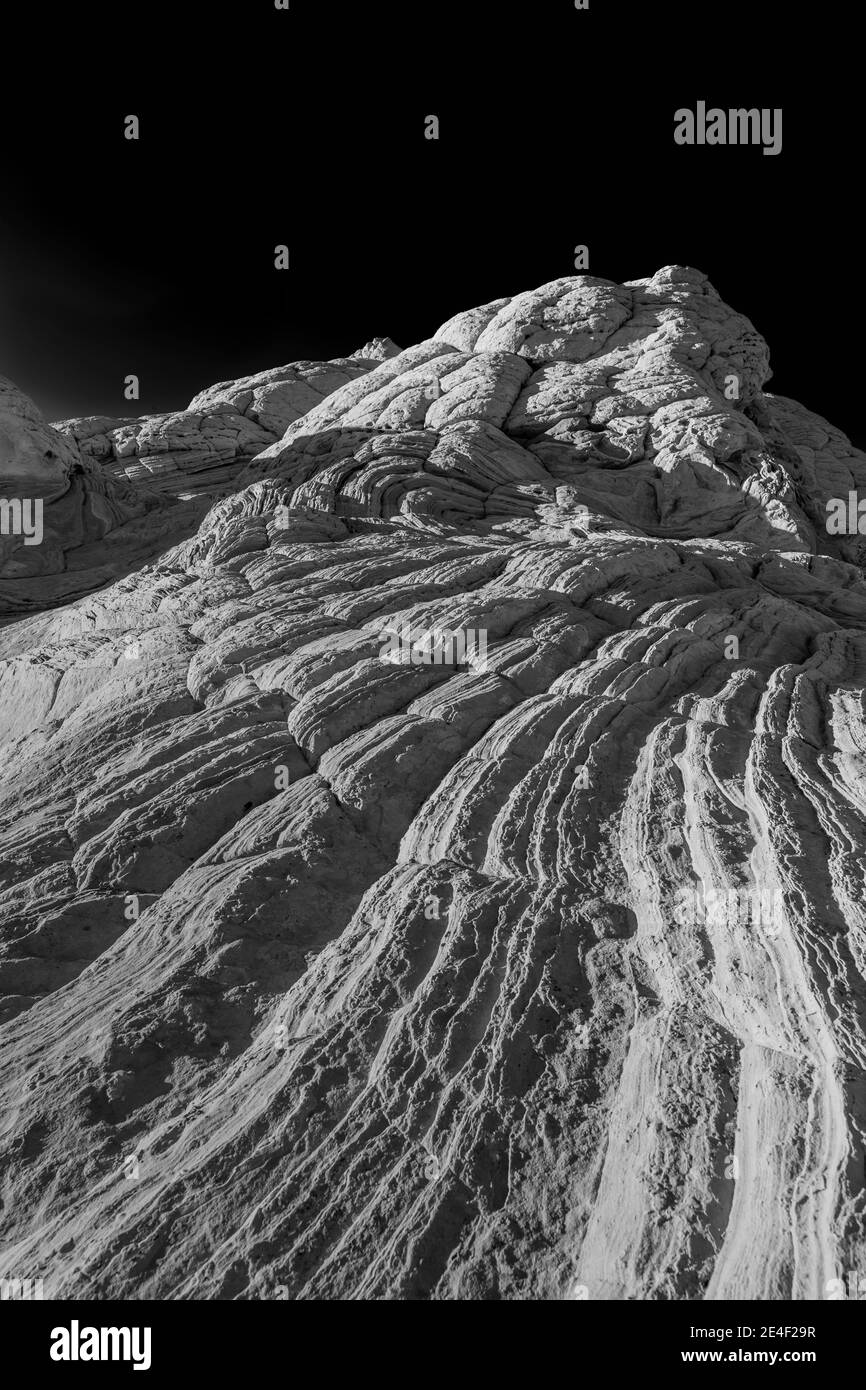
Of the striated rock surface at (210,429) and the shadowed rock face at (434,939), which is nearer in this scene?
the shadowed rock face at (434,939)

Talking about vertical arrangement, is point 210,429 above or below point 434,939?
above

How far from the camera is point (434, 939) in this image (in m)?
7.42

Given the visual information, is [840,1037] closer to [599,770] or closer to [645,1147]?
[645,1147]

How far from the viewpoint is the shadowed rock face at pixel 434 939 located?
498cm

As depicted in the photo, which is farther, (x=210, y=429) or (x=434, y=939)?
(x=210, y=429)

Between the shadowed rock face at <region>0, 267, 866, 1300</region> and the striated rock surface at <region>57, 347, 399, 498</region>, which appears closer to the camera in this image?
the shadowed rock face at <region>0, 267, 866, 1300</region>

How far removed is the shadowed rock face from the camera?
4.98m

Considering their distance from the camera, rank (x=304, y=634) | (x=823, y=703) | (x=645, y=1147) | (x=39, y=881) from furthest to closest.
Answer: (x=304, y=634) → (x=823, y=703) → (x=39, y=881) → (x=645, y=1147)

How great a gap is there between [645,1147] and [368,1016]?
262 cm

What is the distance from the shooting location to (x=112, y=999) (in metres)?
6.86

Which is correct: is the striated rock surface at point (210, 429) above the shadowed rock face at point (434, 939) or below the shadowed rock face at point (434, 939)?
above

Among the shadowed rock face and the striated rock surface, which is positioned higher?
the striated rock surface

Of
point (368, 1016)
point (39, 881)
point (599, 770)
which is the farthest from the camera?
point (599, 770)
